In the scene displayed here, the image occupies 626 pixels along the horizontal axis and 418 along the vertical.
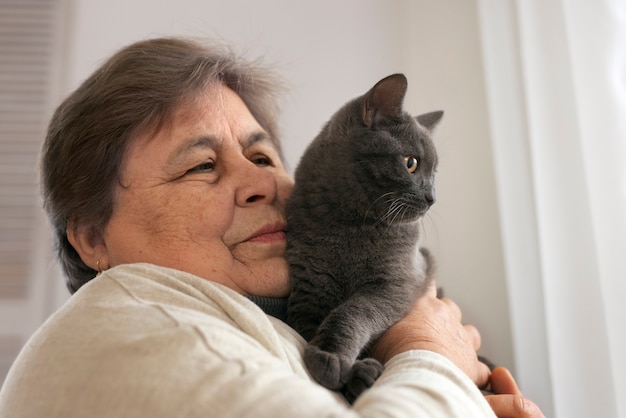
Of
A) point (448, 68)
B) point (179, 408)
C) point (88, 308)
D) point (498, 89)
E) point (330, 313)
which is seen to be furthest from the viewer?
point (448, 68)

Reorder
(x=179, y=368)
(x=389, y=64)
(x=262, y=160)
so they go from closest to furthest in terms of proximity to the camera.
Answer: (x=179, y=368) < (x=262, y=160) < (x=389, y=64)

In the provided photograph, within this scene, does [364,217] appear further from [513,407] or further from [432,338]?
[513,407]

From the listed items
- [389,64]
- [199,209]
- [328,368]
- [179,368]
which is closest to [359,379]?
[328,368]

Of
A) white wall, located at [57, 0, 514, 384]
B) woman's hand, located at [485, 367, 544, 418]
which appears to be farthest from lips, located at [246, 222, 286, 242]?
white wall, located at [57, 0, 514, 384]

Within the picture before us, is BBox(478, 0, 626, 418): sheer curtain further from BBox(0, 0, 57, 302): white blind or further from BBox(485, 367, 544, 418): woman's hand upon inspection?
BBox(0, 0, 57, 302): white blind

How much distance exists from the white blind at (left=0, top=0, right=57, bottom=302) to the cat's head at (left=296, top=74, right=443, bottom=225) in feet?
4.94

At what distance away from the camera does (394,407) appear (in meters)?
0.70

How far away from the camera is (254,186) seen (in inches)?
45.2

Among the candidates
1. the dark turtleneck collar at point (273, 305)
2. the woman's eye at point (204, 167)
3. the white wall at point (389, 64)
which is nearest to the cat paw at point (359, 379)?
the dark turtleneck collar at point (273, 305)

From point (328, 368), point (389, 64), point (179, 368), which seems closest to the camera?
point (179, 368)

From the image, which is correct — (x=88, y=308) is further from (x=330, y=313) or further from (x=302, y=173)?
(x=302, y=173)

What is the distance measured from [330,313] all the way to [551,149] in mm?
714

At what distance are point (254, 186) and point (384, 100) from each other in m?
0.35

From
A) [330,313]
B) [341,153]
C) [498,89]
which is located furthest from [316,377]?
[498,89]
